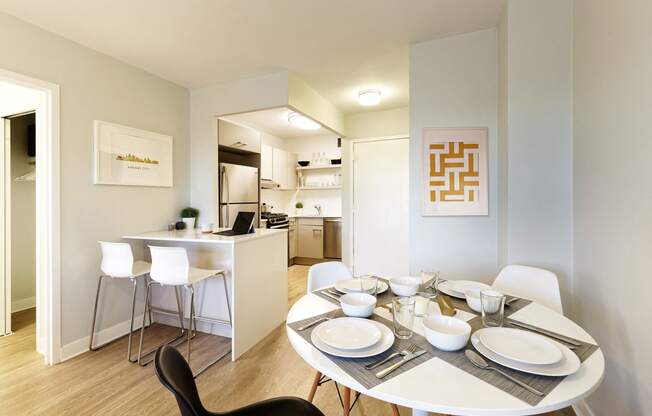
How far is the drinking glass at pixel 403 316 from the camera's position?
0.99 meters

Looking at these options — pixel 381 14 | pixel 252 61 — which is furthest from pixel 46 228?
pixel 381 14

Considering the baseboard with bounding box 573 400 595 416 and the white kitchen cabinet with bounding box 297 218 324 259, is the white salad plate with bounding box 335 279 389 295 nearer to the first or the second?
the baseboard with bounding box 573 400 595 416

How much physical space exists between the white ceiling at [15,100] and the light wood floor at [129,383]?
6.36 feet

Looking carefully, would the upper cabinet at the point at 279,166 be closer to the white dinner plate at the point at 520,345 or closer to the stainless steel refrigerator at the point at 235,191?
the stainless steel refrigerator at the point at 235,191

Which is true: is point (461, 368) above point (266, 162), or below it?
below

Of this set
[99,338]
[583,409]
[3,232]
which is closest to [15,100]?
[3,232]

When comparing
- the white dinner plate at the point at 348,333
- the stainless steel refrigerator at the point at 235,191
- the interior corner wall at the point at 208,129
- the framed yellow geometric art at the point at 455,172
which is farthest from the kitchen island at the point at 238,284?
the framed yellow geometric art at the point at 455,172

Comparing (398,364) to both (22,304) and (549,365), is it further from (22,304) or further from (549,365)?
(22,304)

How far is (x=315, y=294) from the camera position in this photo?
1.42 metres

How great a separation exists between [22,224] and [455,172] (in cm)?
437

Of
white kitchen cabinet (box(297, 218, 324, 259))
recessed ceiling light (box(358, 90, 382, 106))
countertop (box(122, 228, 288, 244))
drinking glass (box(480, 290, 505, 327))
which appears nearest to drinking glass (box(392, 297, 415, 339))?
drinking glass (box(480, 290, 505, 327))

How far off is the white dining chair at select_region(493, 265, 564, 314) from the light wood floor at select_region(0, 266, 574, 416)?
0.75 m

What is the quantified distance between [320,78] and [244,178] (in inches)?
67.4

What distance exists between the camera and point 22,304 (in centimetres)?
310
